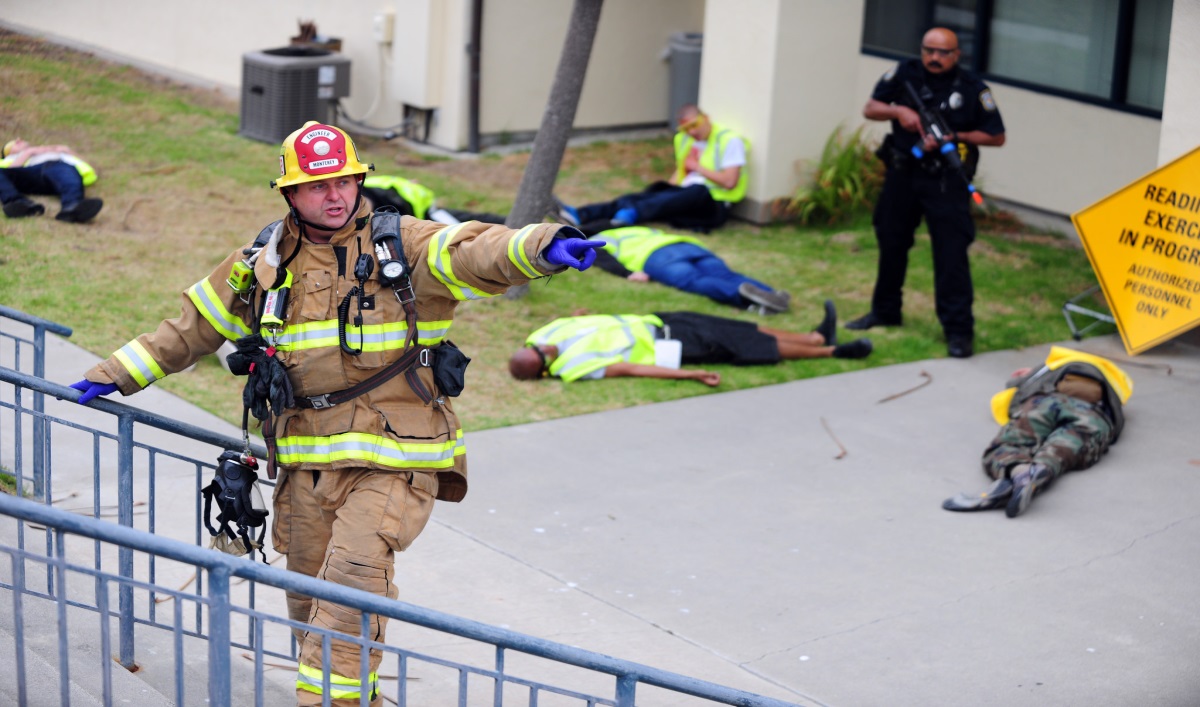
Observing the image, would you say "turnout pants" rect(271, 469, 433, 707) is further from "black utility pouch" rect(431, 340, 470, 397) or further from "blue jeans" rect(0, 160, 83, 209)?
"blue jeans" rect(0, 160, 83, 209)

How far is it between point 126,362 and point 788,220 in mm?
9055

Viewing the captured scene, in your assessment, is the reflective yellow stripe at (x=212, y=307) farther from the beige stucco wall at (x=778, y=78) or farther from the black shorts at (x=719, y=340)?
the beige stucco wall at (x=778, y=78)

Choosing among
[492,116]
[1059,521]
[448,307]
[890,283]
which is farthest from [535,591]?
[492,116]

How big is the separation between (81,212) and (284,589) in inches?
321

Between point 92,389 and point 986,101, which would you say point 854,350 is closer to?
point 986,101

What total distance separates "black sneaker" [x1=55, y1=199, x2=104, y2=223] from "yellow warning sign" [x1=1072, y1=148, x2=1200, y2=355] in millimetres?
7074

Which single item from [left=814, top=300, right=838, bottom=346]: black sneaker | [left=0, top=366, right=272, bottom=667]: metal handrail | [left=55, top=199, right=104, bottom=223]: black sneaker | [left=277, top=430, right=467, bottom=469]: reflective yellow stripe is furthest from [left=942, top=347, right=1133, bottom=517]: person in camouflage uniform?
[left=55, top=199, right=104, bottom=223]: black sneaker

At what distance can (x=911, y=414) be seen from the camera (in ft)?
27.2

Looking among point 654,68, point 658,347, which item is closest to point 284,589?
point 658,347

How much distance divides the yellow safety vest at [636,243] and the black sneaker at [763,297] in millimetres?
798

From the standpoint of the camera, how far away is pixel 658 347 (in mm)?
8766

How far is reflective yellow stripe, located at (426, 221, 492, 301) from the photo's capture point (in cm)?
417

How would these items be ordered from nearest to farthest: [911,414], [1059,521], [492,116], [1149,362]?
[1059,521]
[911,414]
[1149,362]
[492,116]

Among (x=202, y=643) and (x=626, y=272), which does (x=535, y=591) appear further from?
(x=626, y=272)
